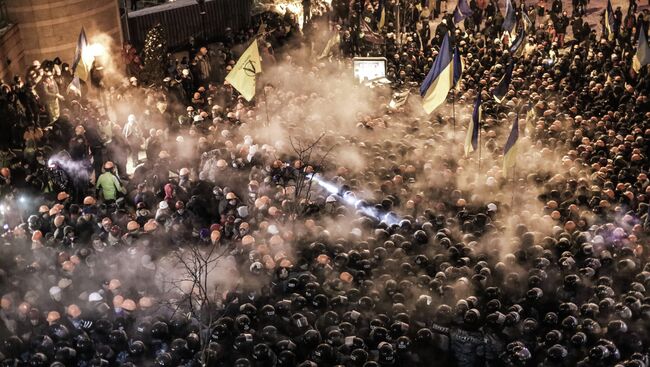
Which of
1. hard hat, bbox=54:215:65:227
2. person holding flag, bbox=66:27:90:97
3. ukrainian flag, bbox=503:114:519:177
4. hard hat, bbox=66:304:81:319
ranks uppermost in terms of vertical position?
person holding flag, bbox=66:27:90:97

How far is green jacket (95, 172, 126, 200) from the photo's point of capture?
725 inches

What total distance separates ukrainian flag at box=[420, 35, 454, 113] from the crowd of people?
4.03 ft

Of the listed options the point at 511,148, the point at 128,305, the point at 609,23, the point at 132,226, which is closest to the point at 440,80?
the point at 511,148

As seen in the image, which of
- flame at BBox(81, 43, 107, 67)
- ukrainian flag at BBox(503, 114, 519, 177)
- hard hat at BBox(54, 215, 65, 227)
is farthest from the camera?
flame at BBox(81, 43, 107, 67)

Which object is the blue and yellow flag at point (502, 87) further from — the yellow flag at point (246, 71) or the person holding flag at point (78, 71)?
the person holding flag at point (78, 71)

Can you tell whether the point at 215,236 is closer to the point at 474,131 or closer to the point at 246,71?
the point at 246,71

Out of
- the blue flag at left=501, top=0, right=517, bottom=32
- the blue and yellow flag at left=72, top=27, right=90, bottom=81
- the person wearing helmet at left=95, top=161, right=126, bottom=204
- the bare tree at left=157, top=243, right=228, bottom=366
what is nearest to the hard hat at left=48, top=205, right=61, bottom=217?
the person wearing helmet at left=95, top=161, right=126, bottom=204

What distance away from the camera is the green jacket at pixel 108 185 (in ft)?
60.4

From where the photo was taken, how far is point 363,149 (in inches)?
802

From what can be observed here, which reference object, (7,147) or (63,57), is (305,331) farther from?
(63,57)

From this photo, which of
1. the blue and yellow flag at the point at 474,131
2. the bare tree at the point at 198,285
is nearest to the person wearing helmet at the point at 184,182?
the bare tree at the point at 198,285

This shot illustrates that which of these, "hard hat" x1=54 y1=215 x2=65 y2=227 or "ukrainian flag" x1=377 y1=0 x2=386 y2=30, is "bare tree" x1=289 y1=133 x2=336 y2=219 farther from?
"ukrainian flag" x1=377 y1=0 x2=386 y2=30

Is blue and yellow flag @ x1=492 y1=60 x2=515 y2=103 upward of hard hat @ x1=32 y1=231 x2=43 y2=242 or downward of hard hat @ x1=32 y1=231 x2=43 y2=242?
upward

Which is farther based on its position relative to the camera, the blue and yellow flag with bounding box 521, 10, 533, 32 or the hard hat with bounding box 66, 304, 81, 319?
the blue and yellow flag with bounding box 521, 10, 533, 32
